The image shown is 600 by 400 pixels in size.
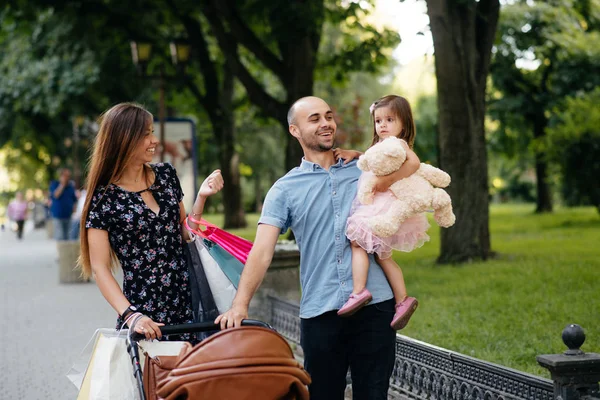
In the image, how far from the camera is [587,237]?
18.4 meters

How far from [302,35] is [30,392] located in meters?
→ 10.7

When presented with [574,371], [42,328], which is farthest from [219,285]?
[42,328]

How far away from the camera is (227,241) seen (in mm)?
4266

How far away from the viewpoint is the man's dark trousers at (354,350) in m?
3.92

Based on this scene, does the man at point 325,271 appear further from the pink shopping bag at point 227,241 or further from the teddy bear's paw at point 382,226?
the pink shopping bag at point 227,241

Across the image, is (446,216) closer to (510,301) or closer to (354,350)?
(354,350)

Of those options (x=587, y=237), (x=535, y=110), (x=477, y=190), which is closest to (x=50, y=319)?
(x=477, y=190)

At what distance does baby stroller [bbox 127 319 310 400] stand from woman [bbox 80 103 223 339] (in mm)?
903

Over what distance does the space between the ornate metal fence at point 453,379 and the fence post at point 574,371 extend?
203 mm

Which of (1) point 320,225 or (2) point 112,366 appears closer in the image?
(2) point 112,366

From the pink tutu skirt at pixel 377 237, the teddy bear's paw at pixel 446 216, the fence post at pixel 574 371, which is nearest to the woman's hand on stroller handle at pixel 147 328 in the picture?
the pink tutu skirt at pixel 377 237

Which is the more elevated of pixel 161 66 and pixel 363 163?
pixel 161 66

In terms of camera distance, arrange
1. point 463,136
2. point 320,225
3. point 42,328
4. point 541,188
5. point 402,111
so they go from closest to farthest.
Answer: point 320,225 < point 402,111 < point 42,328 < point 463,136 < point 541,188

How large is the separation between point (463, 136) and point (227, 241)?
981 centimetres
